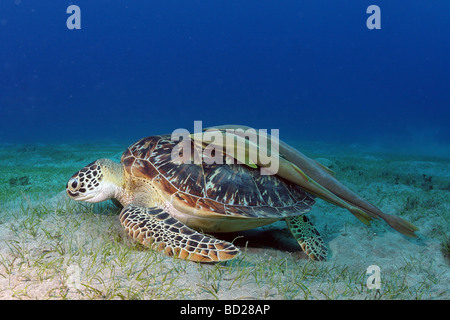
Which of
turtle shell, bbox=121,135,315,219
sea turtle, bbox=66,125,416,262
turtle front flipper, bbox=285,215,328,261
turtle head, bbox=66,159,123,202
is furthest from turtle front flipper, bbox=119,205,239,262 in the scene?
turtle front flipper, bbox=285,215,328,261

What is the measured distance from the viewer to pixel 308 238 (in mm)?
3426

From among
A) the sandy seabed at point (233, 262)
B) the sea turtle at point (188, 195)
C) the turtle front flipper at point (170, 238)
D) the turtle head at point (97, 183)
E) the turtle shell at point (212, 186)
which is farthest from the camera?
the turtle head at point (97, 183)

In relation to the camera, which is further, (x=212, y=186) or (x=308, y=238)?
(x=308, y=238)

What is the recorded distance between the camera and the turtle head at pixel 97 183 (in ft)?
11.2

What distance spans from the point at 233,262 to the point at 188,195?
0.92m

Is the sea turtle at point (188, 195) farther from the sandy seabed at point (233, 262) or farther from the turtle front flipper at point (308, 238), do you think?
the sandy seabed at point (233, 262)

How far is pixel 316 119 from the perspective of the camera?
131125 mm

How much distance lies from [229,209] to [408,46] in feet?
658

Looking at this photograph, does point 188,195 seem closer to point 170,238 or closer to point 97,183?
point 170,238

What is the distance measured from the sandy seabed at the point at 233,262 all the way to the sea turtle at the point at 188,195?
25 cm

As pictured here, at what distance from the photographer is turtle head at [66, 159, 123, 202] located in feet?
11.2

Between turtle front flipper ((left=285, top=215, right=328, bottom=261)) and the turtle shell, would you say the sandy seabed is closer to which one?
turtle front flipper ((left=285, top=215, right=328, bottom=261))

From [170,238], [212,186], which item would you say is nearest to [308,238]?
[212,186]

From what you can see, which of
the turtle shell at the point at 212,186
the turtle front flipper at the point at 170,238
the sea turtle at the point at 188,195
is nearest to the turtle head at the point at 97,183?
the sea turtle at the point at 188,195
